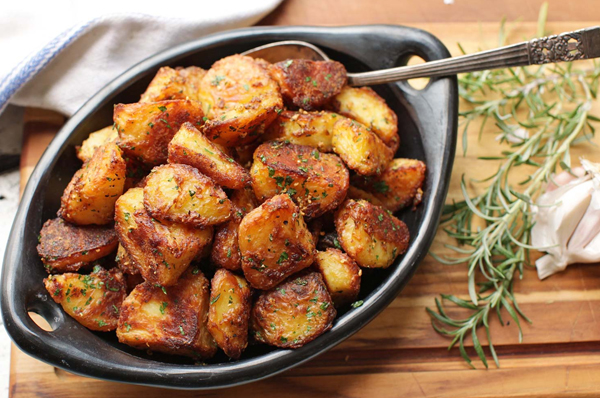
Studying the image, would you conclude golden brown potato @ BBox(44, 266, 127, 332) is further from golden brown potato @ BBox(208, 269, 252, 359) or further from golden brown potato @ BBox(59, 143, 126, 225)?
golden brown potato @ BBox(208, 269, 252, 359)

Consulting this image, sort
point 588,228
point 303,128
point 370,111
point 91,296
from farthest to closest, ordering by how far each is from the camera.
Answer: point 588,228, point 370,111, point 303,128, point 91,296

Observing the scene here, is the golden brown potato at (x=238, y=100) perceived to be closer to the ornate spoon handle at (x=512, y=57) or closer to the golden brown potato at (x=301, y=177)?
the golden brown potato at (x=301, y=177)

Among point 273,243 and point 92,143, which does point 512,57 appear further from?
point 92,143

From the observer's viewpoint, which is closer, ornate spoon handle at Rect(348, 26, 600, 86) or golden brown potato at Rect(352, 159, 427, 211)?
ornate spoon handle at Rect(348, 26, 600, 86)

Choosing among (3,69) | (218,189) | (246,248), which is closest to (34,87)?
(3,69)

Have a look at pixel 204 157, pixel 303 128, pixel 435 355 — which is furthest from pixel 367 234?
pixel 435 355

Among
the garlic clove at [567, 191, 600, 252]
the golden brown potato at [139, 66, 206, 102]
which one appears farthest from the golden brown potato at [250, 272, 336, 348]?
the garlic clove at [567, 191, 600, 252]
